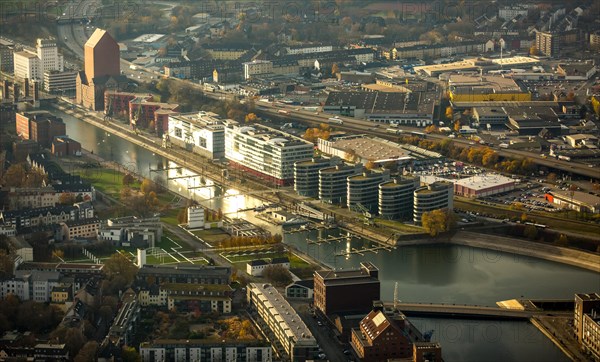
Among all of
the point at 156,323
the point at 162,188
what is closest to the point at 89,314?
the point at 156,323

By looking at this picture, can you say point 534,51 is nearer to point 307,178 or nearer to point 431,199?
point 307,178

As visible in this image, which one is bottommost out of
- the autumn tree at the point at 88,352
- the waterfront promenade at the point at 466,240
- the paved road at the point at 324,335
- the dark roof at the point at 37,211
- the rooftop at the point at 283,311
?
the paved road at the point at 324,335

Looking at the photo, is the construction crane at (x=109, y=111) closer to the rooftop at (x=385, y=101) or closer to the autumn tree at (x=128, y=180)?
the rooftop at (x=385, y=101)

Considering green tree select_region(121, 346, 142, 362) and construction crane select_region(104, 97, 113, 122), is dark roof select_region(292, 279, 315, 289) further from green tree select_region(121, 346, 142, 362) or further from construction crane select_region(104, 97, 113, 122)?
construction crane select_region(104, 97, 113, 122)

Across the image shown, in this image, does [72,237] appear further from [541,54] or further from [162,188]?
[541,54]

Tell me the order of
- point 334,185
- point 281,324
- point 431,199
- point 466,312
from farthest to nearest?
point 334,185
point 431,199
point 466,312
point 281,324

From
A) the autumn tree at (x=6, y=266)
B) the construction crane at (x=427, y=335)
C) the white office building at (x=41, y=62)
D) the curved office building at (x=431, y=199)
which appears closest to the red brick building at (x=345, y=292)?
the construction crane at (x=427, y=335)

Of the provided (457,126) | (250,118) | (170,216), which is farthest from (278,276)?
(457,126)
